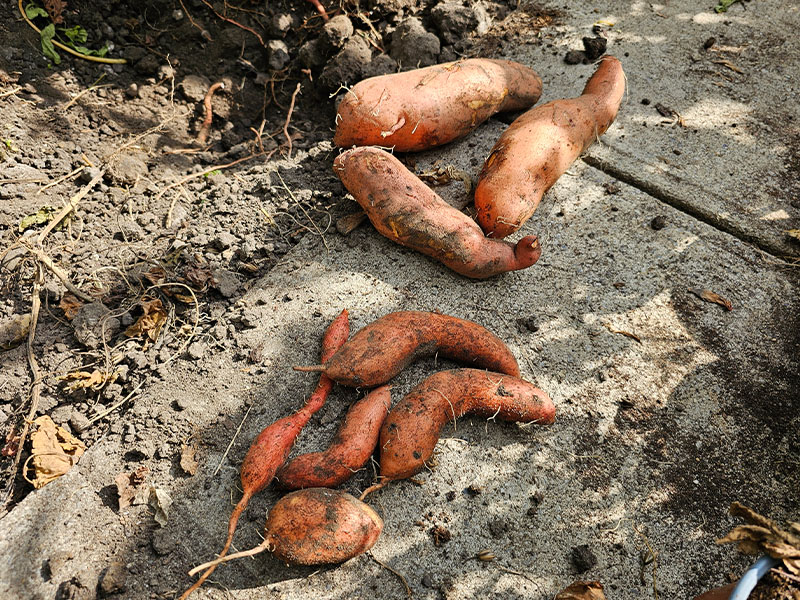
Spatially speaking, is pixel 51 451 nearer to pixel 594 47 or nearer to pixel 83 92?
pixel 83 92

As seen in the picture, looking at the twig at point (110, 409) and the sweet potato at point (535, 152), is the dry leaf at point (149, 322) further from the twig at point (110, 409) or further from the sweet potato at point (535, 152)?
the sweet potato at point (535, 152)

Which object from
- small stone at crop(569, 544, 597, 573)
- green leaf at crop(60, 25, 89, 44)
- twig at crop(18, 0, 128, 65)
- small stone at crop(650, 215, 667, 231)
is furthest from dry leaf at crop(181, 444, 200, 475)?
green leaf at crop(60, 25, 89, 44)

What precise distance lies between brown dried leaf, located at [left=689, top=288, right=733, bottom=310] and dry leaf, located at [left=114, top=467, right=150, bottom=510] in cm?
227

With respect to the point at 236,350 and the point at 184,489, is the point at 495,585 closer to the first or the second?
the point at 184,489

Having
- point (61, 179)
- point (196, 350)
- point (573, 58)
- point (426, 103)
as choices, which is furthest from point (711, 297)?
point (61, 179)

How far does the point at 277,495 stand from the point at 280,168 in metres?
1.68

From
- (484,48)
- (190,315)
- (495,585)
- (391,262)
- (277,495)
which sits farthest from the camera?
(484,48)

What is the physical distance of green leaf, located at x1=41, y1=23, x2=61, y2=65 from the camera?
3.10 m

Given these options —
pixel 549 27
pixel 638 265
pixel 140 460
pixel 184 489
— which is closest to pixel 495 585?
pixel 184 489

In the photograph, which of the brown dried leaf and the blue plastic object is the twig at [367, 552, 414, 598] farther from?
the brown dried leaf

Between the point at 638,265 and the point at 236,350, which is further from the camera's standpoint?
the point at 638,265

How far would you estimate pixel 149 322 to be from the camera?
2.37 m

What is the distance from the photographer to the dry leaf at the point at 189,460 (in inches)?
78.5

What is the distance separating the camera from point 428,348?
221cm
